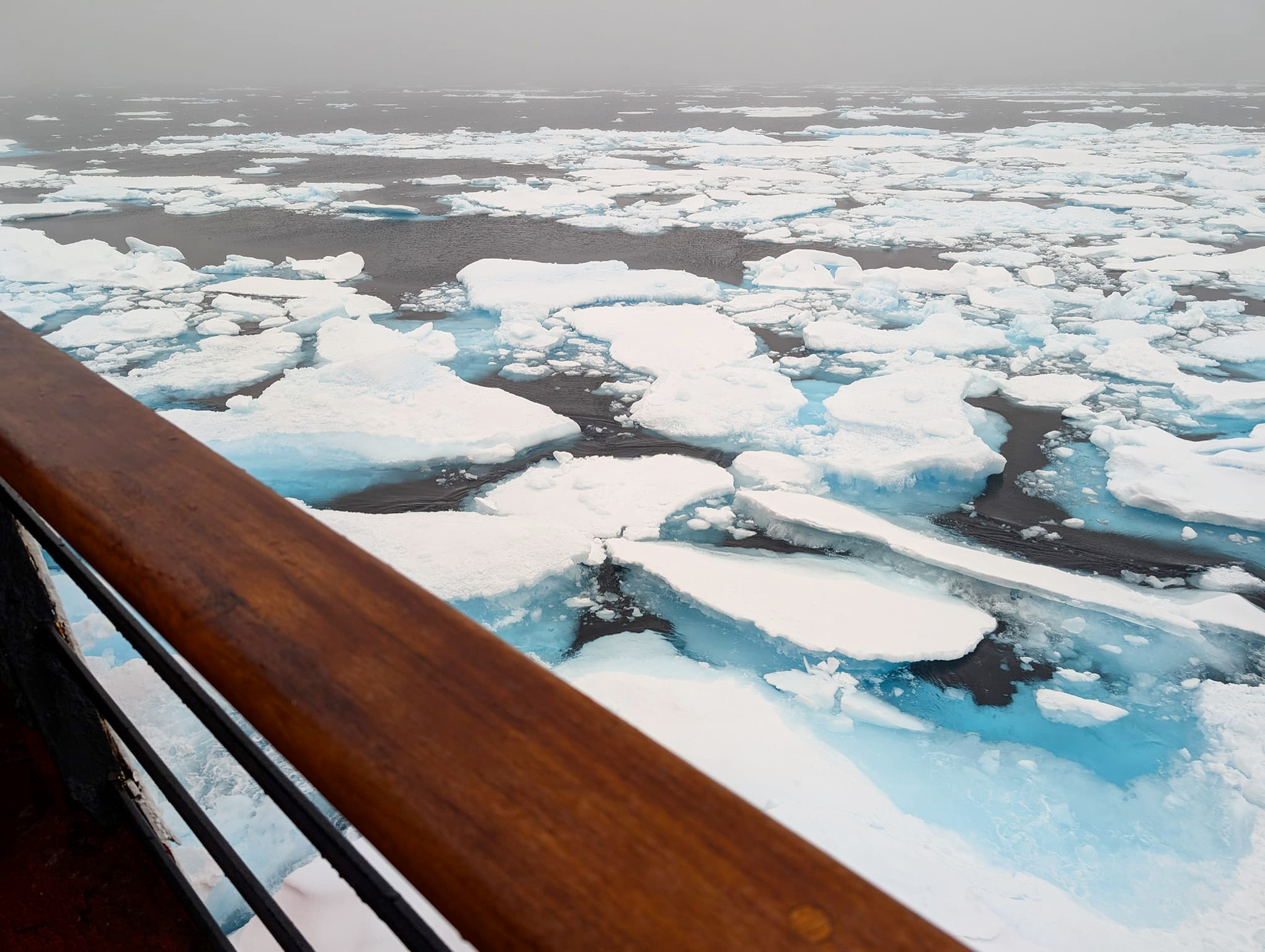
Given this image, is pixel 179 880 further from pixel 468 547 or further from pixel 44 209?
pixel 44 209

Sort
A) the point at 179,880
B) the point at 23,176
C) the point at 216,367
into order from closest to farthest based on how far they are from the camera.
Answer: the point at 179,880 → the point at 216,367 → the point at 23,176

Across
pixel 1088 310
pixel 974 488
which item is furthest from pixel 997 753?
pixel 1088 310

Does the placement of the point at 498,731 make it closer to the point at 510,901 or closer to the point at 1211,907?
the point at 510,901

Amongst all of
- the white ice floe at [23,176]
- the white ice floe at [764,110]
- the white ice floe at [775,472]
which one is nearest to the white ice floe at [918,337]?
the white ice floe at [775,472]

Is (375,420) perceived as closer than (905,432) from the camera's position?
No

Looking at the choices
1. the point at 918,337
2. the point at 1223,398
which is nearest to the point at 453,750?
the point at 1223,398

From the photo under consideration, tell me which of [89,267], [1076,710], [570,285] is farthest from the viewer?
[89,267]

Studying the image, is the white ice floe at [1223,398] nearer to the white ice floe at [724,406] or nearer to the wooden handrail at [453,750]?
the white ice floe at [724,406]
